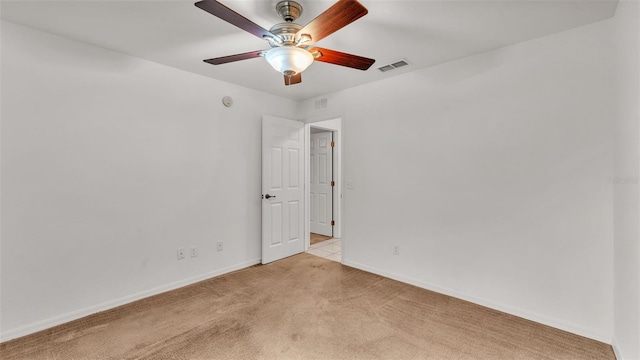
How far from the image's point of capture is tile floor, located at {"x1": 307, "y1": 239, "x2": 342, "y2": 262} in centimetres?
419

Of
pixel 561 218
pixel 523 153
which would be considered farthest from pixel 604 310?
pixel 523 153

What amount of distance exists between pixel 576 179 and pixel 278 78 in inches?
121

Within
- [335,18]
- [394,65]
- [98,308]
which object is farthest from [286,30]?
[98,308]

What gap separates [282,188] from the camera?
4.09 meters

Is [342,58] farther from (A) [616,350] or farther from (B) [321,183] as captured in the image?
(B) [321,183]

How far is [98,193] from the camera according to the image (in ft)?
8.48

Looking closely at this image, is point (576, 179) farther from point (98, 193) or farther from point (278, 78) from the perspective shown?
point (98, 193)

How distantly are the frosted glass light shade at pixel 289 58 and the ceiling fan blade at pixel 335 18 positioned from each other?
12 centimetres

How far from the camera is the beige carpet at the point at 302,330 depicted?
6.52 ft

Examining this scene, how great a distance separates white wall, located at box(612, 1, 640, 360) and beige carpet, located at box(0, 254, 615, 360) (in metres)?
0.40

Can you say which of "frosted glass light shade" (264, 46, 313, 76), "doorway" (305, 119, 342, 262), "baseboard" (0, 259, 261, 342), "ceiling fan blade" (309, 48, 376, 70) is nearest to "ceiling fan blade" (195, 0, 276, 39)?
"frosted glass light shade" (264, 46, 313, 76)

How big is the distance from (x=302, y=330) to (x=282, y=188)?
2175 mm

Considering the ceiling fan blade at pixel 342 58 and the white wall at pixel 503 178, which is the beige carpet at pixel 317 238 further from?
the ceiling fan blade at pixel 342 58

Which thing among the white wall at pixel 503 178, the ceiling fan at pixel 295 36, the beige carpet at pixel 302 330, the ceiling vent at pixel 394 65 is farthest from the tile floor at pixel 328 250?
the ceiling fan at pixel 295 36
